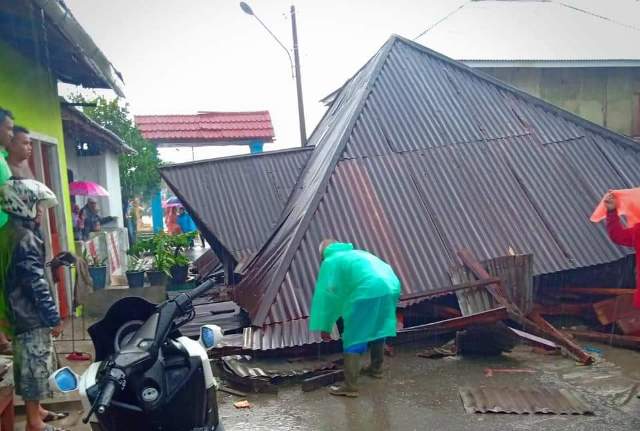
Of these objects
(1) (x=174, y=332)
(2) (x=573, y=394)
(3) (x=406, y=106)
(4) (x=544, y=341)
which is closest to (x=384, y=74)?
(3) (x=406, y=106)

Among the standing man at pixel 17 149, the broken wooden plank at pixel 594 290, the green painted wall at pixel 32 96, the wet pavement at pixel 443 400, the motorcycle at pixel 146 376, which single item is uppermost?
the green painted wall at pixel 32 96

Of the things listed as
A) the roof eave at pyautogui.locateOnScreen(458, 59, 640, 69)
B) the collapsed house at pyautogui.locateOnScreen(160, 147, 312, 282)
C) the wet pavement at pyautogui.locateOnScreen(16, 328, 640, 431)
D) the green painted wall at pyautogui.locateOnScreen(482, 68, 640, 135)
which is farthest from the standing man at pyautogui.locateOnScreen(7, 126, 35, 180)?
the green painted wall at pyautogui.locateOnScreen(482, 68, 640, 135)

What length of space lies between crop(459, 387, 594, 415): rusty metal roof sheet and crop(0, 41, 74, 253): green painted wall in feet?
19.1

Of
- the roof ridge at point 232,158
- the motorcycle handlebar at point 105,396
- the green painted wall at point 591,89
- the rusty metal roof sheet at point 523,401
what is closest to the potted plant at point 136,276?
the roof ridge at point 232,158

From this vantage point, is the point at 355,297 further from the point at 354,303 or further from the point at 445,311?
the point at 445,311

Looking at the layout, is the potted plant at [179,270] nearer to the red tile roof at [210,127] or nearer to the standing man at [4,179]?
the red tile roof at [210,127]

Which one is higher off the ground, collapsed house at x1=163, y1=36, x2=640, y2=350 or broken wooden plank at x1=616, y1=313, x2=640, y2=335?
collapsed house at x1=163, y1=36, x2=640, y2=350

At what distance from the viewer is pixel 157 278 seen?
10.0 m

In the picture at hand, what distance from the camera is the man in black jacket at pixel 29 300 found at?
3.79 meters

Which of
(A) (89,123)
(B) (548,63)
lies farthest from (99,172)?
(B) (548,63)

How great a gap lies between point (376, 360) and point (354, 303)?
884 mm

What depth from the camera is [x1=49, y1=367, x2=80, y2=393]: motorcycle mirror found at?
228 cm

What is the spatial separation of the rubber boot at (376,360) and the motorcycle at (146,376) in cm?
300

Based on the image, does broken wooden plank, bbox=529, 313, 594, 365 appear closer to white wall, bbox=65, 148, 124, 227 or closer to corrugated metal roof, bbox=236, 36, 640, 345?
corrugated metal roof, bbox=236, 36, 640, 345
